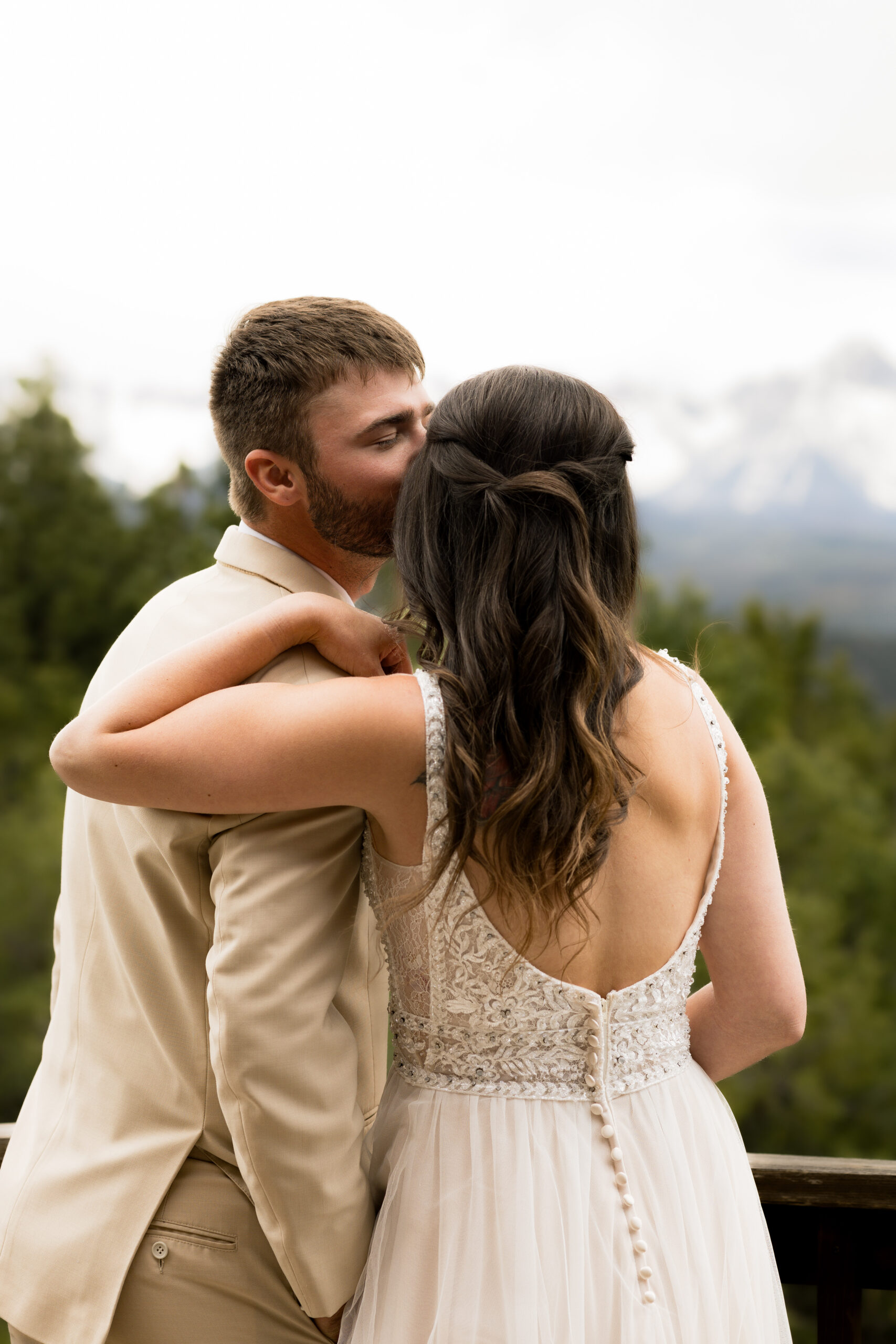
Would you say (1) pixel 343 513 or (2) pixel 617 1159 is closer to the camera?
(2) pixel 617 1159

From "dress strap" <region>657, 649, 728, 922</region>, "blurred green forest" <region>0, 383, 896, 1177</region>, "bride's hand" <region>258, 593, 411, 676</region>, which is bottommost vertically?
"blurred green forest" <region>0, 383, 896, 1177</region>

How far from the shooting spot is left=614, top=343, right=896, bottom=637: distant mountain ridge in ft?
217

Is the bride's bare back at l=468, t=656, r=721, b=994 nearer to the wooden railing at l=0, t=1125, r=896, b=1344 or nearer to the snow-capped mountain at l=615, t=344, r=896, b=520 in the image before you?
the wooden railing at l=0, t=1125, r=896, b=1344

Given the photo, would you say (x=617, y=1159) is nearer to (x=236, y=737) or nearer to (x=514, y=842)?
(x=514, y=842)

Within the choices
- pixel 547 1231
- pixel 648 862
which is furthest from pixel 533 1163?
pixel 648 862

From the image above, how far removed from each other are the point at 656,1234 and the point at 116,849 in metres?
0.82

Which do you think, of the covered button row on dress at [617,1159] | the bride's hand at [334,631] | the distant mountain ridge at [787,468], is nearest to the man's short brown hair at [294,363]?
the bride's hand at [334,631]

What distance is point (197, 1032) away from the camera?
1.51m

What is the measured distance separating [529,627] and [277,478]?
0.56m

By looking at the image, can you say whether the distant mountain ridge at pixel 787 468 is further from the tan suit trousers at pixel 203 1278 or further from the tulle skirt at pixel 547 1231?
the tan suit trousers at pixel 203 1278

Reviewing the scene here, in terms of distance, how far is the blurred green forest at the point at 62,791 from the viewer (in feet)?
75.0

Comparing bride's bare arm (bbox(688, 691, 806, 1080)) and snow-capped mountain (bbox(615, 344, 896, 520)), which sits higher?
bride's bare arm (bbox(688, 691, 806, 1080))

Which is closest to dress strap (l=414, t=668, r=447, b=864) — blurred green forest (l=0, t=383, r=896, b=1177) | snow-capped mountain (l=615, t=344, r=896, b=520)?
blurred green forest (l=0, t=383, r=896, b=1177)

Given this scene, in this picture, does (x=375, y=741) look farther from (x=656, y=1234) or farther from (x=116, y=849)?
(x=656, y=1234)
